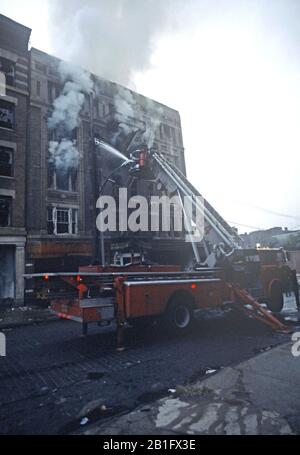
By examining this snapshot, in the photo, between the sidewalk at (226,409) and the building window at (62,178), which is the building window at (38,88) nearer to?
the building window at (62,178)

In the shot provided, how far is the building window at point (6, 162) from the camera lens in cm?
1675

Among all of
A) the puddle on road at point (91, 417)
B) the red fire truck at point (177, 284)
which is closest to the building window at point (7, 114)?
the red fire truck at point (177, 284)

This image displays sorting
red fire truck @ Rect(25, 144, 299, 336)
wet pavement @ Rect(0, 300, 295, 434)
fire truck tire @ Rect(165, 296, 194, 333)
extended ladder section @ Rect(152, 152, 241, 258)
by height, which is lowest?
wet pavement @ Rect(0, 300, 295, 434)

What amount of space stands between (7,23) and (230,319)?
20.7 meters

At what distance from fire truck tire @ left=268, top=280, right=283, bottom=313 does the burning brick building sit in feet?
23.3

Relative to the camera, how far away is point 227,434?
3219 millimetres

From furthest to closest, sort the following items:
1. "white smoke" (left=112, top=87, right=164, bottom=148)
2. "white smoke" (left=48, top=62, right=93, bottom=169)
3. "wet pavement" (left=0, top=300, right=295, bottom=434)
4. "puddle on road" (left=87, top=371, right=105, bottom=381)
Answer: "white smoke" (left=112, top=87, right=164, bottom=148) < "white smoke" (left=48, top=62, right=93, bottom=169) < "puddle on road" (left=87, top=371, right=105, bottom=381) < "wet pavement" (left=0, top=300, right=295, bottom=434)

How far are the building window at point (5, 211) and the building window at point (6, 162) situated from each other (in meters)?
1.47

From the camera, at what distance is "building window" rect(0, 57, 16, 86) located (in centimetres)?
1750

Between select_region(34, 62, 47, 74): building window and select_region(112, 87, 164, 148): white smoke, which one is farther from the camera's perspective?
select_region(112, 87, 164, 148): white smoke

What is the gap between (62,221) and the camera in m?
18.5

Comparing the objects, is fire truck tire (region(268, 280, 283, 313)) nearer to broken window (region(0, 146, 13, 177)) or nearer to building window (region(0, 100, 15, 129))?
broken window (region(0, 146, 13, 177))

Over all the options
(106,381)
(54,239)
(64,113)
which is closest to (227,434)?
(106,381)

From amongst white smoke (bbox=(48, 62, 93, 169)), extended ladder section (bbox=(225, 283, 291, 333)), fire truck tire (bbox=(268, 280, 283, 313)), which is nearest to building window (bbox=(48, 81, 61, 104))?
white smoke (bbox=(48, 62, 93, 169))
